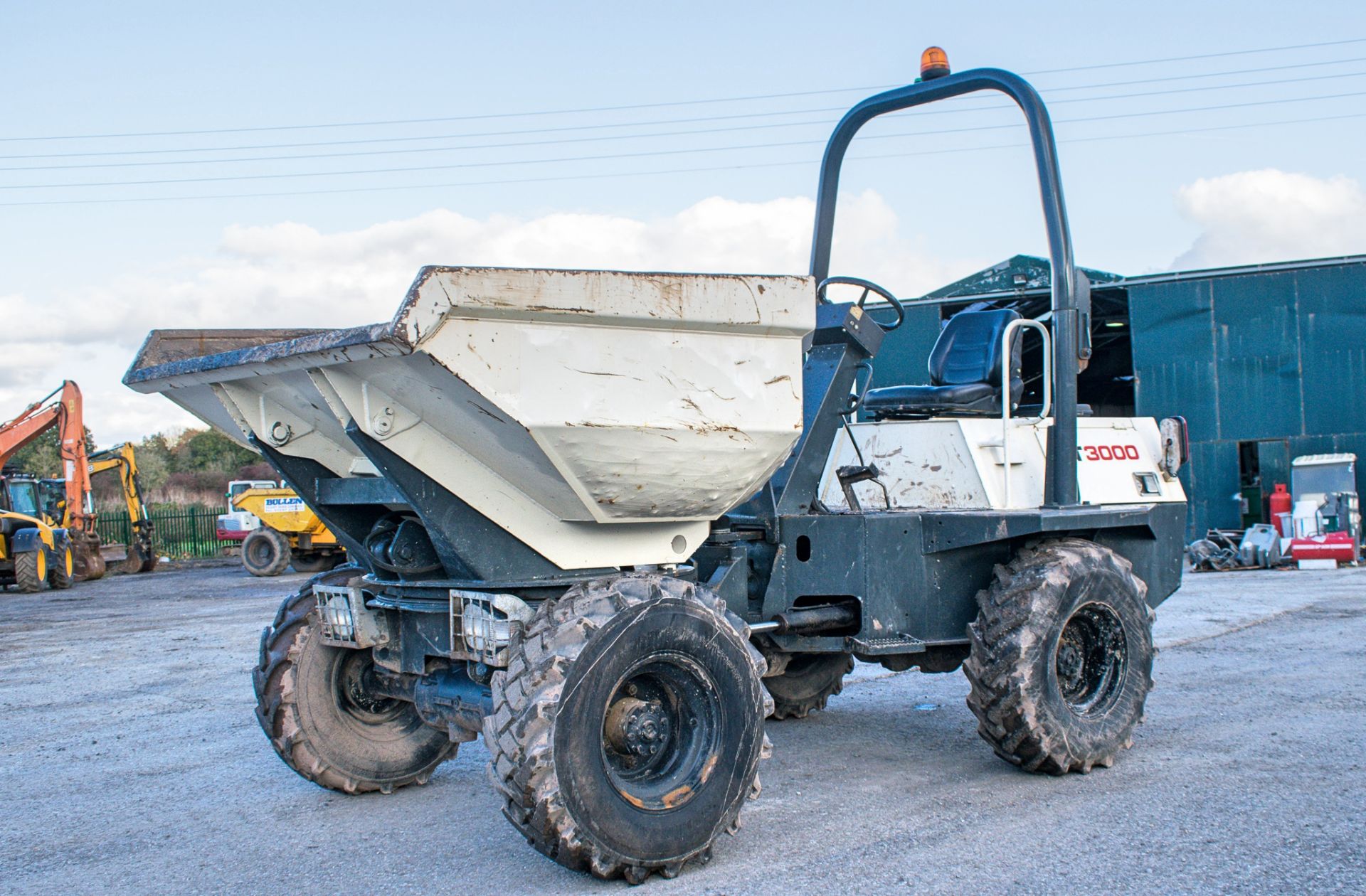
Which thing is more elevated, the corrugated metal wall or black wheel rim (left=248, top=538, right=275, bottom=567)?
the corrugated metal wall

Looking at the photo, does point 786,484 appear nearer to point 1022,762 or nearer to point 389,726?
point 1022,762

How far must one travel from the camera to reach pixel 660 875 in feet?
12.2

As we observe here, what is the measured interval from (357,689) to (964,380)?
134 inches

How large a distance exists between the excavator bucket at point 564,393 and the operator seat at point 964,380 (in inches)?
73.8

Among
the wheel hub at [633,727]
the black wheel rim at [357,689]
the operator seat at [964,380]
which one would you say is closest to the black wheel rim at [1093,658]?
the operator seat at [964,380]

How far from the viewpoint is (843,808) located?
449cm

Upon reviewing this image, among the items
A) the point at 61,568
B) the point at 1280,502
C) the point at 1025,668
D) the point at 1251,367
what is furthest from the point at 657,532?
the point at 61,568

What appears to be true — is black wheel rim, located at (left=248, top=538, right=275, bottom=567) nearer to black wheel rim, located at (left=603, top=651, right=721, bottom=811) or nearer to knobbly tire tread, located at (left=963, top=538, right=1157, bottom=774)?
knobbly tire tread, located at (left=963, top=538, right=1157, bottom=774)

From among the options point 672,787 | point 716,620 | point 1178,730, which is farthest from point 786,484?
point 1178,730

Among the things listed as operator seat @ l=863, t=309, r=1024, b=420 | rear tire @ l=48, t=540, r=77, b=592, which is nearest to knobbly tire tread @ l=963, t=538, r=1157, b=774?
operator seat @ l=863, t=309, r=1024, b=420

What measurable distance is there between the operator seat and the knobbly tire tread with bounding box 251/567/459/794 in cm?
Result: 272

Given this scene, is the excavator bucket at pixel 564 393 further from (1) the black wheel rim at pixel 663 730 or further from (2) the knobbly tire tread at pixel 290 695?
(2) the knobbly tire tread at pixel 290 695

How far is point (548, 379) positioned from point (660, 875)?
1.62 metres

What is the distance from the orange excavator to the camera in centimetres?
1925
